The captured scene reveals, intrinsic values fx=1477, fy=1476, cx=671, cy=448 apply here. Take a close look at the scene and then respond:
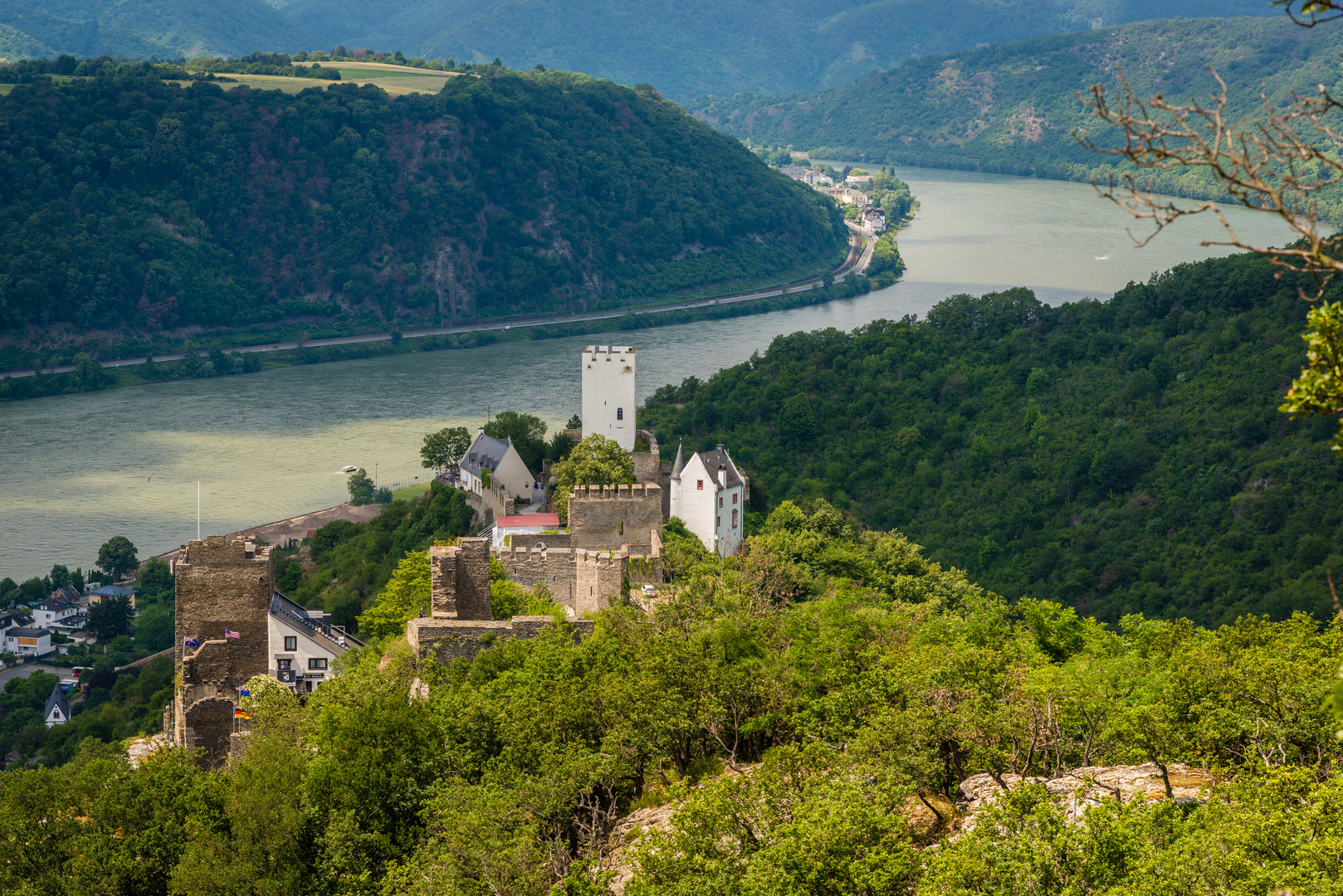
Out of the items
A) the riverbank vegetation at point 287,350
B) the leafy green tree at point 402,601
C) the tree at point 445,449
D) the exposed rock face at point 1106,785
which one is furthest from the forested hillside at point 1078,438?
the riverbank vegetation at point 287,350

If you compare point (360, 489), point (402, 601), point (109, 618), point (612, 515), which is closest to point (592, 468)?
point (612, 515)

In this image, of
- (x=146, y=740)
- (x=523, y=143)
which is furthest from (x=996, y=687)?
(x=523, y=143)

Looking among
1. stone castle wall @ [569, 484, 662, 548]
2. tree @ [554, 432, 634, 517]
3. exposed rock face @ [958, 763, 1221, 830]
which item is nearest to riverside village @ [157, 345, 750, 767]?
stone castle wall @ [569, 484, 662, 548]

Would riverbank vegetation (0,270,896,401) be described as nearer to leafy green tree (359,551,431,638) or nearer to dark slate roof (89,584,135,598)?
dark slate roof (89,584,135,598)

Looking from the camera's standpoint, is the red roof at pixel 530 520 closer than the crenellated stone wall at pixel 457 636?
No

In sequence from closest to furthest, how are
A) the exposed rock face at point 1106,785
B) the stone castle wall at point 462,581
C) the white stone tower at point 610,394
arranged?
the exposed rock face at point 1106,785 < the stone castle wall at point 462,581 < the white stone tower at point 610,394

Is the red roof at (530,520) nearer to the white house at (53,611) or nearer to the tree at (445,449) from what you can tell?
the tree at (445,449)

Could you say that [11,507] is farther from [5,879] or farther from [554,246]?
[554,246]
